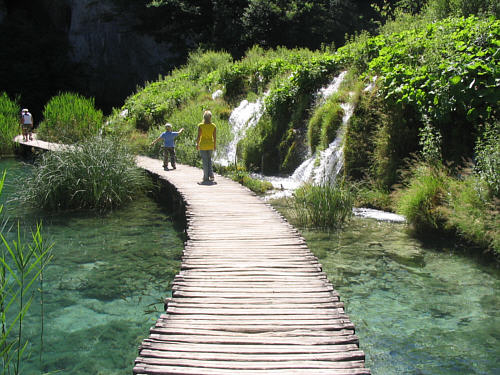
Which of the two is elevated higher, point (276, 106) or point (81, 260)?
point (276, 106)

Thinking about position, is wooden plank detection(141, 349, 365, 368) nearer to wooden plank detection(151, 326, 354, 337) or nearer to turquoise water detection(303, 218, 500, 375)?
wooden plank detection(151, 326, 354, 337)

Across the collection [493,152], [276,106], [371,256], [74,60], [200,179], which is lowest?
[371,256]

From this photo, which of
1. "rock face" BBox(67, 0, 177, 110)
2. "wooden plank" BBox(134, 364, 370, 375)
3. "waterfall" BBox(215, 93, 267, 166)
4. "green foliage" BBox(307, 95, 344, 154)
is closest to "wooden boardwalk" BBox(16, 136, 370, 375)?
"wooden plank" BBox(134, 364, 370, 375)

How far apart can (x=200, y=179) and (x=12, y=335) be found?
6908 millimetres

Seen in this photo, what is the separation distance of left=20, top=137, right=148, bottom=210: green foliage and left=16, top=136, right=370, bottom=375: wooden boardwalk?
442cm

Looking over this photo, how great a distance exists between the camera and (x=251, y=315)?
13.9 feet

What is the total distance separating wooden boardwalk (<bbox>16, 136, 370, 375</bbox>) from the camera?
347 centimetres

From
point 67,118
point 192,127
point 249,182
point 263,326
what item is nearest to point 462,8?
point 249,182

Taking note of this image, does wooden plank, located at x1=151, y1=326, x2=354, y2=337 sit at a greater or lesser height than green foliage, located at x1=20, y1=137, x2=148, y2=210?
lesser

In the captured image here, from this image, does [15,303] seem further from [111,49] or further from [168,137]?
[111,49]

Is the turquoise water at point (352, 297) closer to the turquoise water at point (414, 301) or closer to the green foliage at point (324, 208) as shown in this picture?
the turquoise water at point (414, 301)

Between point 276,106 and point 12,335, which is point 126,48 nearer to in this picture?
point 276,106

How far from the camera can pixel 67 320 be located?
18.2 ft

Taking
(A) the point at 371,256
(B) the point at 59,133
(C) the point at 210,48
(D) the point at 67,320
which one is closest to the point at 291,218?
(A) the point at 371,256
